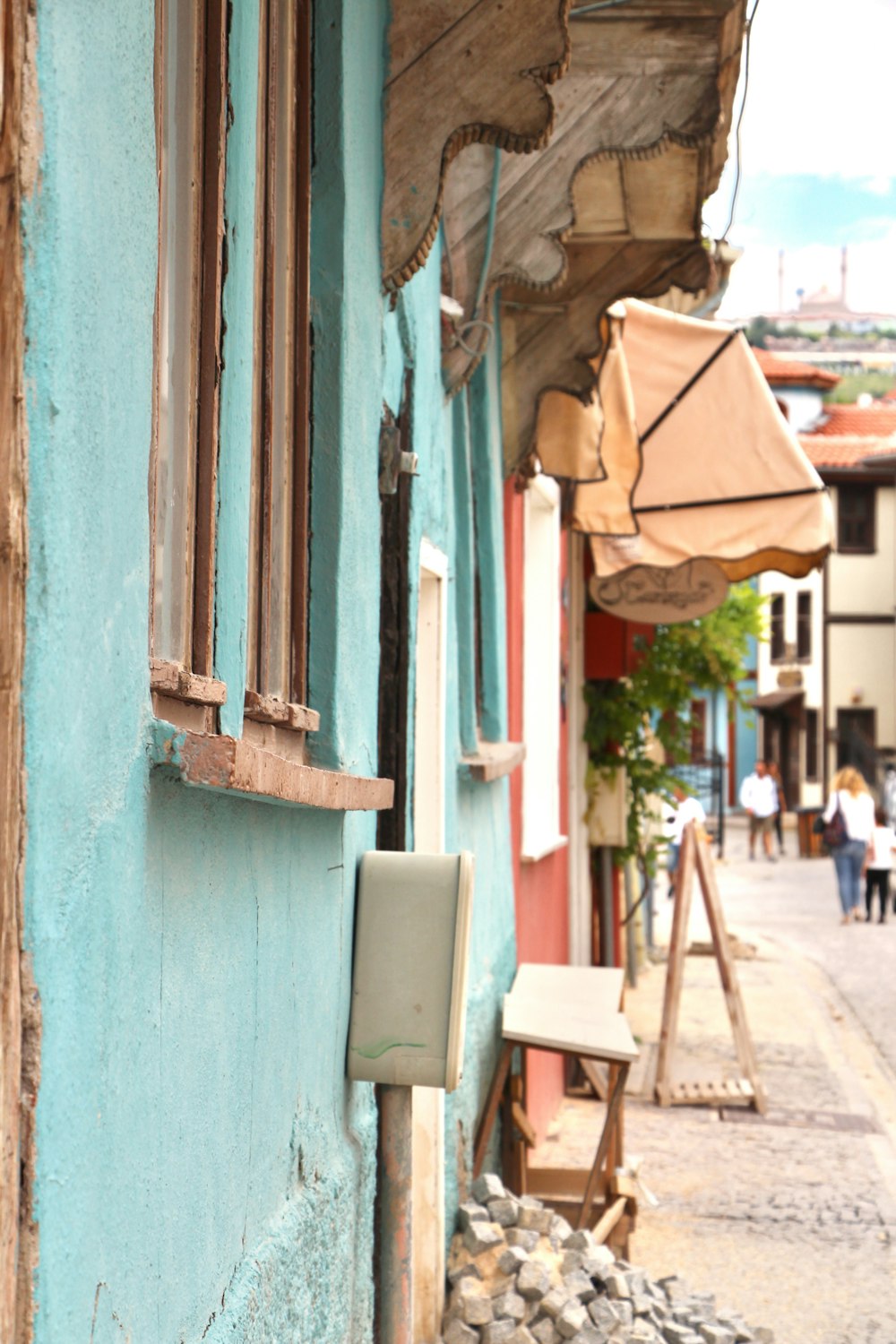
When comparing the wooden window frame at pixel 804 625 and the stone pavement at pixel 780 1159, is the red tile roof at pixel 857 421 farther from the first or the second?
the stone pavement at pixel 780 1159

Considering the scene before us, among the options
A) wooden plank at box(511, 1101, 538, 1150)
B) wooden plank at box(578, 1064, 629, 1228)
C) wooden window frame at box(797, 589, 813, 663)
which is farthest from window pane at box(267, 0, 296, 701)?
wooden window frame at box(797, 589, 813, 663)

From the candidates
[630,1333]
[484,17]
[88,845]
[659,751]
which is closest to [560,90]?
[484,17]

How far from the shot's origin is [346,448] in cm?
329

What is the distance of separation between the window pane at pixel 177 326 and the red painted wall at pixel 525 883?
4988 millimetres

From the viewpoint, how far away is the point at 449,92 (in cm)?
356

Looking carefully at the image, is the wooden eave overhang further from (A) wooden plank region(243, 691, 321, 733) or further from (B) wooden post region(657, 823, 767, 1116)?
(B) wooden post region(657, 823, 767, 1116)

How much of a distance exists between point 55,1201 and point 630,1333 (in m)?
3.36

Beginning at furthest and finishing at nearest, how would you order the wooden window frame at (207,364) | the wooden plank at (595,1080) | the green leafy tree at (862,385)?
the green leafy tree at (862,385) < the wooden plank at (595,1080) < the wooden window frame at (207,364)

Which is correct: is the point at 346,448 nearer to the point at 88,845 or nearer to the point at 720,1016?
the point at 88,845

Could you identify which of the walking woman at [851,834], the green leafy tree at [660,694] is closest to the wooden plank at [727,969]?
the green leafy tree at [660,694]

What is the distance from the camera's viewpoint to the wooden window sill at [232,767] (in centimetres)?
194

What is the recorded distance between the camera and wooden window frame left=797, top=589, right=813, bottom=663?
43.1m

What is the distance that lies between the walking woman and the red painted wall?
35.3 ft

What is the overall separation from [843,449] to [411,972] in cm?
4050
